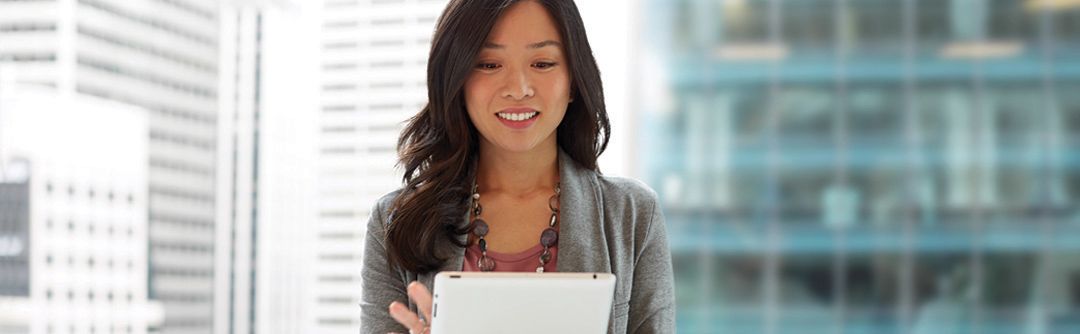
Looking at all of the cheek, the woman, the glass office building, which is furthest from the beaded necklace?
the glass office building

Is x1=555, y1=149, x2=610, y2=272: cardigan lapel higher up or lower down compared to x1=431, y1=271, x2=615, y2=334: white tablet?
higher up

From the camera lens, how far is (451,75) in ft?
3.91

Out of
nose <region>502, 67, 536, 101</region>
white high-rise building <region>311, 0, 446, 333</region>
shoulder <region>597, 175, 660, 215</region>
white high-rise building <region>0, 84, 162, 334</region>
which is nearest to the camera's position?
nose <region>502, 67, 536, 101</region>

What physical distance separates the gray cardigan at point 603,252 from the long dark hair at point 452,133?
0.08 feet

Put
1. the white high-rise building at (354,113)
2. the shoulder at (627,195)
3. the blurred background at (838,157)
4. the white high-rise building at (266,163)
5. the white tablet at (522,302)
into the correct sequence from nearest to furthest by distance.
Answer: the white tablet at (522,302) < the shoulder at (627,195) < the blurred background at (838,157) < the white high-rise building at (354,113) < the white high-rise building at (266,163)

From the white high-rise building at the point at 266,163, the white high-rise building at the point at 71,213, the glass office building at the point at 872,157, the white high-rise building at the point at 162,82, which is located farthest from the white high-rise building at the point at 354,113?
the glass office building at the point at 872,157

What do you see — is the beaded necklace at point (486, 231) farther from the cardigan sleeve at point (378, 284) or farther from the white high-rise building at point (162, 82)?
the white high-rise building at point (162, 82)

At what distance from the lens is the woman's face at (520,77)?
1191mm

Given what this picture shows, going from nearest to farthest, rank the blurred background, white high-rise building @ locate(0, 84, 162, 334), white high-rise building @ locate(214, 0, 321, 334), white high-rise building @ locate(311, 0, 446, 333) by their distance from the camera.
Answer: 1. white high-rise building @ locate(0, 84, 162, 334)
2. the blurred background
3. white high-rise building @ locate(311, 0, 446, 333)
4. white high-rise building @ locate(214, 0, 321, 334)

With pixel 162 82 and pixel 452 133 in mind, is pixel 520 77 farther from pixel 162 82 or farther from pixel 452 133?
pixel 162 82

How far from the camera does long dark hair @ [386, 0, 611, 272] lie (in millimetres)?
1189

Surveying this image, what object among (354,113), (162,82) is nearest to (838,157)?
(354,113)

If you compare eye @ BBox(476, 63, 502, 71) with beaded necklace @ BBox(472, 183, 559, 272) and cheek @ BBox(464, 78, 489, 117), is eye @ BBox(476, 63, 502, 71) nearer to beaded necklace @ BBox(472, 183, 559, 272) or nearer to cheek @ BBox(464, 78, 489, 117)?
cheek @ BBox(464, 78, 489, 117)

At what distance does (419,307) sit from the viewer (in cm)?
110
